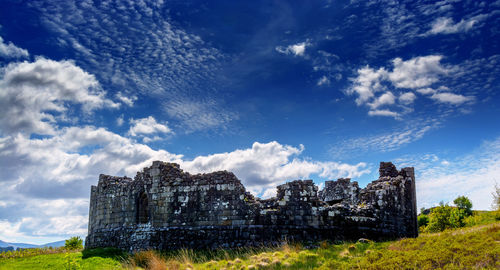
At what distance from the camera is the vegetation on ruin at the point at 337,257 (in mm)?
10399

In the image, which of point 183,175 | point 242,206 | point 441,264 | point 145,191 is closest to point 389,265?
point 441,264

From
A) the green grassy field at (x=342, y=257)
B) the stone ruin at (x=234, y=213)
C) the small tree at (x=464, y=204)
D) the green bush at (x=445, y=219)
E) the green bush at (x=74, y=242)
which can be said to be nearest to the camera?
the green grassy field at (x=342, y=257)

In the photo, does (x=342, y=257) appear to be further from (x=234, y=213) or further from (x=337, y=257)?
(x=234, y=213)

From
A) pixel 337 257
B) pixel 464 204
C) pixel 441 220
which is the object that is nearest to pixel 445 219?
pixel 441 220

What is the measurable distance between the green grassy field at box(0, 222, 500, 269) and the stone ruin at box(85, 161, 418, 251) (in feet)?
4.00

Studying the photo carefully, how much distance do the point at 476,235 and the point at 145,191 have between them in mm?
15890

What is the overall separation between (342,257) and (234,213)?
6.87 m

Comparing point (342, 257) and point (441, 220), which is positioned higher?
point (342, 257)

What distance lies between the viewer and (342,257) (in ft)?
41.7

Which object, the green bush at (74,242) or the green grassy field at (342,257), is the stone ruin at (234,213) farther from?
the green bush at (74,242)

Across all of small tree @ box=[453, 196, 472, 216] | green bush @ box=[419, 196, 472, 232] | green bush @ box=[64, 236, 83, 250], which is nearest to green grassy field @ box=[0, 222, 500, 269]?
green bush @ box=[64, 236, 83, 250]

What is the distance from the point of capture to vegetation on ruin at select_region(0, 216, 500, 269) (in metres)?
10.4

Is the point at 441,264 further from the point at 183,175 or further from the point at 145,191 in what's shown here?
the point at 145,191

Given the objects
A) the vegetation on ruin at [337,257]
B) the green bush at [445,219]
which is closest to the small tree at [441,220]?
the green bush at [445,219]
